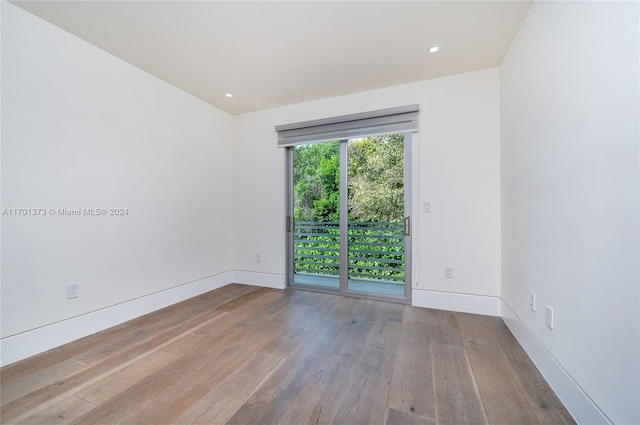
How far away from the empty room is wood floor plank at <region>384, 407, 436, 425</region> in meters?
0.01

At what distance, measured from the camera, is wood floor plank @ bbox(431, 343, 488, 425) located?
124 centimetres

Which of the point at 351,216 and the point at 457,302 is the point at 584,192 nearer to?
the point at 457,302

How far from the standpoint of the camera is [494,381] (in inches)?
59.5

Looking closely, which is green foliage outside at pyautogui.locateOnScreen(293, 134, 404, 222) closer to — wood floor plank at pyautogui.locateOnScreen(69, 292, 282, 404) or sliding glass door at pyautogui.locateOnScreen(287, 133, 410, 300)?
sliding glass door at pyautogui.locateOnScreen(287, 133, 410, 300)

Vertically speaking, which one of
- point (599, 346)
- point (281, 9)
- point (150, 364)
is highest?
point (281, 9)

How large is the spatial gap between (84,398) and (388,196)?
2922mm

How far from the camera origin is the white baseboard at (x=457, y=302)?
2.50 m

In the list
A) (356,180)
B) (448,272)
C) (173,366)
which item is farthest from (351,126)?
(173,366)

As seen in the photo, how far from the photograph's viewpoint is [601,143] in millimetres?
1091

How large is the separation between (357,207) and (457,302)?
1.50 m

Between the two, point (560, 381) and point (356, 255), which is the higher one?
point (356, 255)

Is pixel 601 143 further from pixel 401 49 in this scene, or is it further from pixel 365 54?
pixel 365 54

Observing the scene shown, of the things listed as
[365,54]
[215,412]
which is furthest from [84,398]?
[365,54]

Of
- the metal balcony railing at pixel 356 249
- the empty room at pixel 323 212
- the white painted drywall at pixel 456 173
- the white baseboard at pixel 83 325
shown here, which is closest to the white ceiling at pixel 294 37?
the empty room at pixel 323 212
